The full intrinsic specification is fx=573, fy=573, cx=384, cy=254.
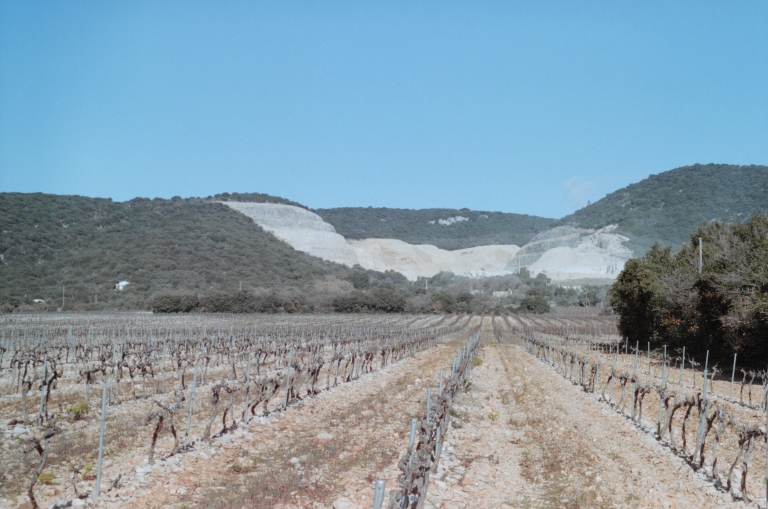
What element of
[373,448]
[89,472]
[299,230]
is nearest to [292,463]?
[373,448]

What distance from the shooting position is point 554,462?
9.28 metres

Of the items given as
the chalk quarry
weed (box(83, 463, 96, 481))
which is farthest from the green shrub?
weed (box(83, 463, 96, 481))

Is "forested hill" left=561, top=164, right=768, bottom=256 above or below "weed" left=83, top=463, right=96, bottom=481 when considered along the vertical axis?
above

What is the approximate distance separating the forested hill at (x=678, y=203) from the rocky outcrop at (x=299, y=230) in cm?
6384

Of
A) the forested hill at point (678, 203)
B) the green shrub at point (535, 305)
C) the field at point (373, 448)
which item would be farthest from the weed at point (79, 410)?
the forested hill at point (678, 203)

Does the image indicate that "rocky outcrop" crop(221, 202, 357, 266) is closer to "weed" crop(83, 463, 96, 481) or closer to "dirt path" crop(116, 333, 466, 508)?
"dirt path" crop(116, 333, 466, 508)

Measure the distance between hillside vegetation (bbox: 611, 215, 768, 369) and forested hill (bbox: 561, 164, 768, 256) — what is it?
9373cm

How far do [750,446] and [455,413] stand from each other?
19.9 ft

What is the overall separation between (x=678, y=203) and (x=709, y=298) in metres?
143

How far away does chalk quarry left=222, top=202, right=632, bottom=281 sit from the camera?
395ft

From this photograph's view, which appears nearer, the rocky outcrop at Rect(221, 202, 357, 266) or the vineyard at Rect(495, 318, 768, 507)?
the vineyard at Rect(495, 318, 768, 507)

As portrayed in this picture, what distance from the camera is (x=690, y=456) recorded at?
9562 mm

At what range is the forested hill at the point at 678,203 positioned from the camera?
13062 centimetres

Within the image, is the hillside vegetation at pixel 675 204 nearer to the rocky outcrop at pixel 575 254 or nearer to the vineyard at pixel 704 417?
the rocky outcrop at pixel 575 254
